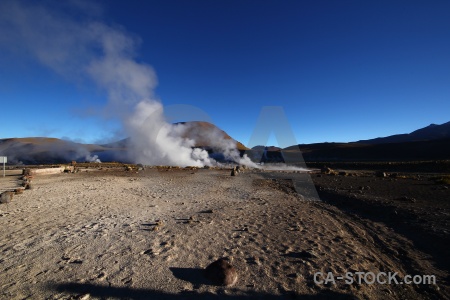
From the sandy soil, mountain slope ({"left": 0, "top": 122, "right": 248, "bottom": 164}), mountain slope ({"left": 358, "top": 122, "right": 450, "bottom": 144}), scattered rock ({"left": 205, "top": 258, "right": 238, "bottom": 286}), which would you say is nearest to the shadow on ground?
the sandy soil

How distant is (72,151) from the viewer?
74.2 meters

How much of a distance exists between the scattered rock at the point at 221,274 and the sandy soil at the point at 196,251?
0.13 meters

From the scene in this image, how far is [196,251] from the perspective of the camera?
5457 millimetres

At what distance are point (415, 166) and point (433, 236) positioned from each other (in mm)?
35959

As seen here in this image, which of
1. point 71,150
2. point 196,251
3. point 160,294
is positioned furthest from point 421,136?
point 160,294

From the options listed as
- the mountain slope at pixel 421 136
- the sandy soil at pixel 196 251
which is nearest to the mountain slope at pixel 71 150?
the sandy soil at pixel 196 251

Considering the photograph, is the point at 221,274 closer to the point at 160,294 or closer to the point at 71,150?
the point at 160,294

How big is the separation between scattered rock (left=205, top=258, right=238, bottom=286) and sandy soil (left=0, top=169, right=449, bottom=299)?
0.13 metres

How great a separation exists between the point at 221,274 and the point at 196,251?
1412 millimetres

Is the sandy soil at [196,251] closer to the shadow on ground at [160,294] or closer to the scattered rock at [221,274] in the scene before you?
the shadow on ground at [160,294]

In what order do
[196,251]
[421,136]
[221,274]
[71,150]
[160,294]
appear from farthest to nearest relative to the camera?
[421,136], [71,150], [196,251], [221,274], [160,294]

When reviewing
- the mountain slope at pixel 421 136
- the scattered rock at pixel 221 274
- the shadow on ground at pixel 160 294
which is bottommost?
the shadow on ground at pixel 160 294

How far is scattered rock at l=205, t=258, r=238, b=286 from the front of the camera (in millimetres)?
4113

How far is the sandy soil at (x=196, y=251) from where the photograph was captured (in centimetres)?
402
